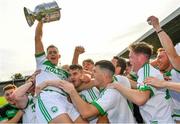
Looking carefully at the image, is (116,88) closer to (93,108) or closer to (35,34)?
(93,108)

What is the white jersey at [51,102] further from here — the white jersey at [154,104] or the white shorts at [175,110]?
the white shorts at [175,110]

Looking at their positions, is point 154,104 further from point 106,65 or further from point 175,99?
point 175,99

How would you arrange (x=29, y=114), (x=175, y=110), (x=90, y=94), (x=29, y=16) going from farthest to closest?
(x=29, y=114)
(x=90, y=94)
(x=29, y=16)
(x=175, y=110)

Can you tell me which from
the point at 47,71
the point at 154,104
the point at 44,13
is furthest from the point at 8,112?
the point at 154,104

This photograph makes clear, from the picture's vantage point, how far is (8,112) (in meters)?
5.73

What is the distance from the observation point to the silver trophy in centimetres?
528

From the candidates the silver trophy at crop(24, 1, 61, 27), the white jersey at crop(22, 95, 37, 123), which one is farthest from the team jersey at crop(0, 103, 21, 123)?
the silver trophy at crop(24, 1, 61, 27)

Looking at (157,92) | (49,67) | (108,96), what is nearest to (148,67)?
(157,92)

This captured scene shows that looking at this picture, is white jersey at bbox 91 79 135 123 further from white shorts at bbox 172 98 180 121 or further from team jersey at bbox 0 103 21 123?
team jersey at bbox 0 103 21 123

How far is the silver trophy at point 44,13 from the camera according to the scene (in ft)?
17.3

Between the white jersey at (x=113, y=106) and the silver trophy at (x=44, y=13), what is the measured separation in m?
1.51

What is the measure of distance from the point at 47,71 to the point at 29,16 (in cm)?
86

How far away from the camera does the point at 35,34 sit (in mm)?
5391

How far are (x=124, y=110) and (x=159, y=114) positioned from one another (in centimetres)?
49
